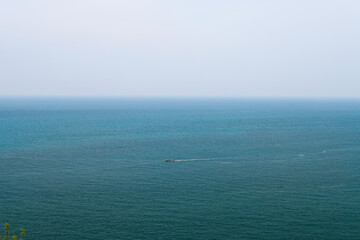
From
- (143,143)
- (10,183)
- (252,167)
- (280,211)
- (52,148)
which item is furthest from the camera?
(143,143)

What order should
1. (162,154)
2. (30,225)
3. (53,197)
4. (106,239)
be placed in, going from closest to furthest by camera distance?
(106,239)
(30,225)
(53,197)
(162,154)

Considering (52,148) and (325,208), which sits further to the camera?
(52,148)

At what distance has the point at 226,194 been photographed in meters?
92.8

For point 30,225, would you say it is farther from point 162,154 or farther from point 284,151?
point 284,151

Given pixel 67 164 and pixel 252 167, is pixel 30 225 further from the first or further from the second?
pixel 252 167

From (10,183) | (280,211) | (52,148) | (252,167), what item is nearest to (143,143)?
(52,148)

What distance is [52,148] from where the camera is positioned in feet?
497

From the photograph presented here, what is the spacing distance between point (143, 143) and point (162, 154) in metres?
26.9

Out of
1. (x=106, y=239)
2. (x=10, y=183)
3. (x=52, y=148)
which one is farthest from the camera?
(x=52, y=148)

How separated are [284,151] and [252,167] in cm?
3516

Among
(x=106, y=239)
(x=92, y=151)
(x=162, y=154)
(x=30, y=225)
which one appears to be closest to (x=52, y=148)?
(x=92, y=151)

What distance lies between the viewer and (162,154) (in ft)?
466

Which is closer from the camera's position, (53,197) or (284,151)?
(53,197)

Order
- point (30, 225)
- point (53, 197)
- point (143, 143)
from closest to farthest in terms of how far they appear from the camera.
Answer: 1. point (30, 225)
2. point (53, 197)
3. point (143, 143)
